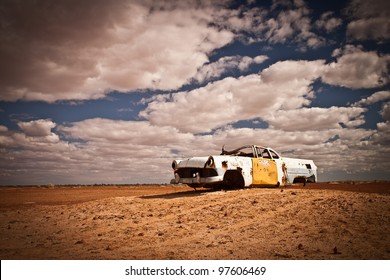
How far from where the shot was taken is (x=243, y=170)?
1040 centimetres

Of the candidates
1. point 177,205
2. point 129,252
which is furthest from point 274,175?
point 129,252

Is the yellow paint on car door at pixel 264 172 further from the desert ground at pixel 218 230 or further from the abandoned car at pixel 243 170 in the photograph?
the desert ground at pixel 218 230

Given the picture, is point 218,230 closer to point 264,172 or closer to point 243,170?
point 243,170

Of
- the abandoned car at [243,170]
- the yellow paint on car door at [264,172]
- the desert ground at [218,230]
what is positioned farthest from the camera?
the yellow paint on car door at [264,172]

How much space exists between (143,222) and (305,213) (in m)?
3.77

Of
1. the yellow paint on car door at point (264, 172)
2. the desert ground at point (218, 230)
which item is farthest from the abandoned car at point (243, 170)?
the desert ground at point (218, 230)

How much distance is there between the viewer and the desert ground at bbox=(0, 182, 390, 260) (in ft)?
15.9

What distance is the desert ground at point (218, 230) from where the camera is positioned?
4.86 meters

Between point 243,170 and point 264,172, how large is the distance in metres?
1.23

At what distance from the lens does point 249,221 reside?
6570 mm

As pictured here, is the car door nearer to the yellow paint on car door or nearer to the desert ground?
the yellow paint on car door

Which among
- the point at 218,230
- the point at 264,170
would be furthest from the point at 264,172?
the point at 218,230

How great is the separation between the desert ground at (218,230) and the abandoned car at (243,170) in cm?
100

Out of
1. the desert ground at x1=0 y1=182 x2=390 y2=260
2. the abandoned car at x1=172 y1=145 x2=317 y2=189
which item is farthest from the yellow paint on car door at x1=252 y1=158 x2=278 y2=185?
the desert ground at x1=0 y1=182 x2=390 y2=260
